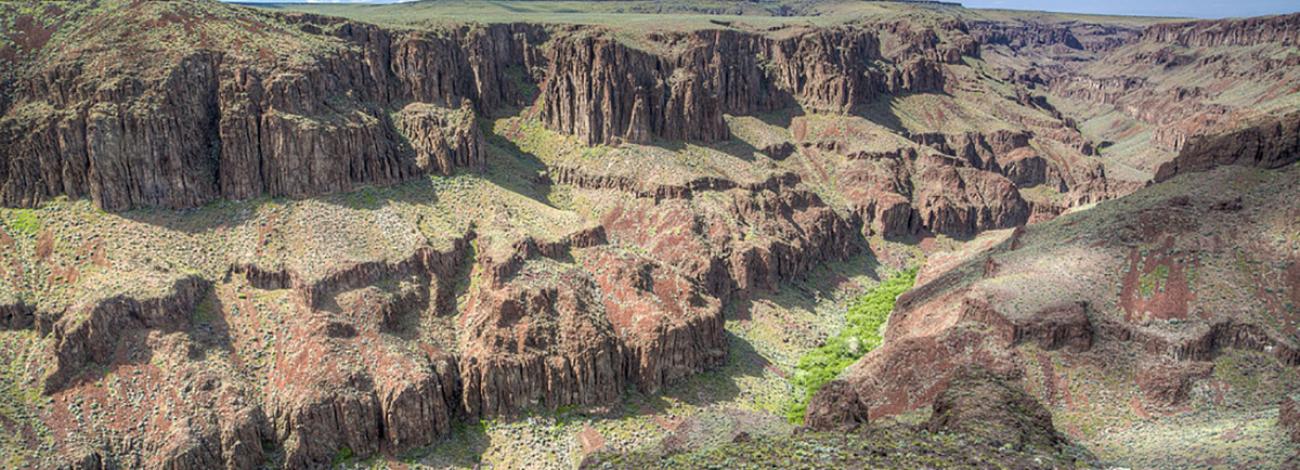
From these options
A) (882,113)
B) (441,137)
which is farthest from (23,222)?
(882,113)

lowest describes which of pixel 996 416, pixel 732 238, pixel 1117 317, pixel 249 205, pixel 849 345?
pixel 849 345

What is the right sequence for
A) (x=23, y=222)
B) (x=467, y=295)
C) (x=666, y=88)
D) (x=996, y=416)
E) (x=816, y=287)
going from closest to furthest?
(x=996, y=416) → (x=23, y=222) → (x=467, y=295) → (x=816, y=287) → (x=666, y=88)

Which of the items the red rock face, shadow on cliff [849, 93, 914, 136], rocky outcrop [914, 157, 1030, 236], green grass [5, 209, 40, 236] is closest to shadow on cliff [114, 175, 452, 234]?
green grass [5, 209, 40, 236]

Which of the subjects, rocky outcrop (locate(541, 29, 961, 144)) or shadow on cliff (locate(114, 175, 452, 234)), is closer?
shadow on cliff (locate(114, 175, 452, 234))

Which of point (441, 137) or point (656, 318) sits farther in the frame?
point (441, 137)

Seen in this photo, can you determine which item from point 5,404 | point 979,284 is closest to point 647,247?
point 979,284

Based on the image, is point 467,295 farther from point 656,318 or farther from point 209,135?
point 209,135

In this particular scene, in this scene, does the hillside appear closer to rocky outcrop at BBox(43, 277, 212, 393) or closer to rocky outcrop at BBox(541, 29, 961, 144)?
rocky outcrop at BBox(43, 277, 212, 393)
